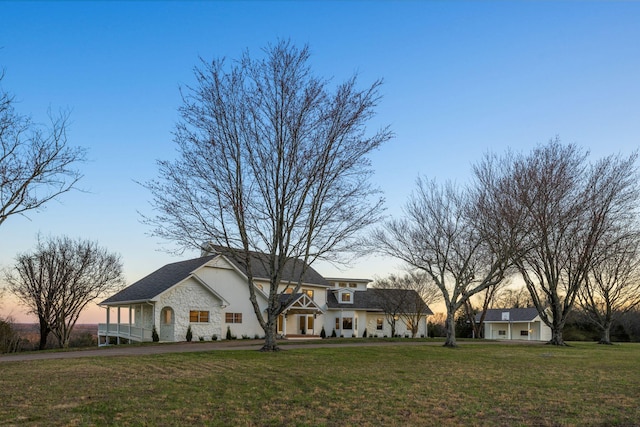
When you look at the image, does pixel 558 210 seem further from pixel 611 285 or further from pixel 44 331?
pixel 44 331

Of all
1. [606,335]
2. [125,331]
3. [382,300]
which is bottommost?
[606,335]

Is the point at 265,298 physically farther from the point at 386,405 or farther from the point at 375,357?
the point at 386,405

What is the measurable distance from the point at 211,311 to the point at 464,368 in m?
24.2

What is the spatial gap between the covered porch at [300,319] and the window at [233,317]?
3.74 meters

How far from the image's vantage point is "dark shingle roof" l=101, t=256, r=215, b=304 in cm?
3678

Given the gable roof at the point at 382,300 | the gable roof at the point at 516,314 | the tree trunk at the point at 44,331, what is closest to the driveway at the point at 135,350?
the gable roof at the point at 382,300

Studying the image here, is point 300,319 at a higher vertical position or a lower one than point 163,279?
lower

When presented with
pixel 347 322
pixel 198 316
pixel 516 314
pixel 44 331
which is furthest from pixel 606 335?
pixel 44 331

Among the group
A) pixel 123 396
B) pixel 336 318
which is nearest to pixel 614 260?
pixel 336 318

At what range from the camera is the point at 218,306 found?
3831cm

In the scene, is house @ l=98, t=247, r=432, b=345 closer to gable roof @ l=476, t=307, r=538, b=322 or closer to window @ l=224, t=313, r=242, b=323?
window @ l=224, t=313, r=242, b=323

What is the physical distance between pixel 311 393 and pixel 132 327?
30019 millimetres

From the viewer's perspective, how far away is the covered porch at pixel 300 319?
4406 cm

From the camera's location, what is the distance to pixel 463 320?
220ft
